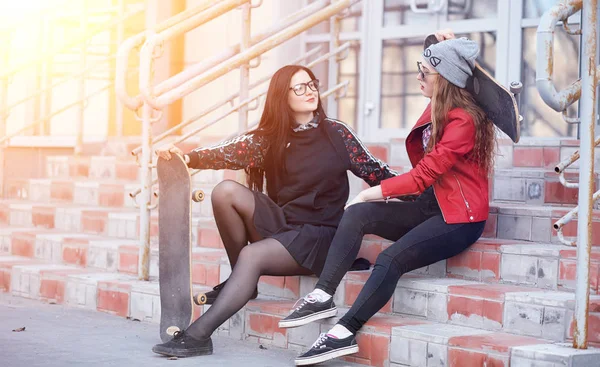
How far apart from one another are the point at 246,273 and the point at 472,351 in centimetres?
109

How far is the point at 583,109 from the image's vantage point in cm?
367

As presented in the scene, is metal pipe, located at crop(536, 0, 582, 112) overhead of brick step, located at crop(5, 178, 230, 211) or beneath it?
overhead

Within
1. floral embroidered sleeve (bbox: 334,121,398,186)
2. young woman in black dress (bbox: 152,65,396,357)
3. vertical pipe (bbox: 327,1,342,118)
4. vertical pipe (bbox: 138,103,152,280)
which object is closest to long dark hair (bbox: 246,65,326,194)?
young woman in black dress (bbox: 152,65,396,357)

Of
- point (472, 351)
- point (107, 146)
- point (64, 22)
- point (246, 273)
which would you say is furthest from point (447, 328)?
point (64, 22)

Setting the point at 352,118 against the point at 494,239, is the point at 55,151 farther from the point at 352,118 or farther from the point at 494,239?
the point at 494,239

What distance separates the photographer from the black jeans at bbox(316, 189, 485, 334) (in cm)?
401

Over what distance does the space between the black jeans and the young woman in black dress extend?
31cm

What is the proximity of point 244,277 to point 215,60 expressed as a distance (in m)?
1.80

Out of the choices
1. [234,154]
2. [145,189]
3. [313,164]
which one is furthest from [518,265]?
[145,189]

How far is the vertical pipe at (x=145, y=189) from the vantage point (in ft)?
17.5

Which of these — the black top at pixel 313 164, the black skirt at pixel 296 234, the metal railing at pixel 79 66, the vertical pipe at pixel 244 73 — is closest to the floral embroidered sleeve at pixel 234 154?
the black top at pixel 313 164

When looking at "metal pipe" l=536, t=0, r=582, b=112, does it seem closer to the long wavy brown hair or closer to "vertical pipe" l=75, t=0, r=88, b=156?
the long wavy brown hair

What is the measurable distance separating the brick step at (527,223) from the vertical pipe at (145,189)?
1846 millimetres

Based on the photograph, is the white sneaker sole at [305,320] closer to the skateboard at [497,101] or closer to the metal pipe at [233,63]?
the skateboard at [497,101]
